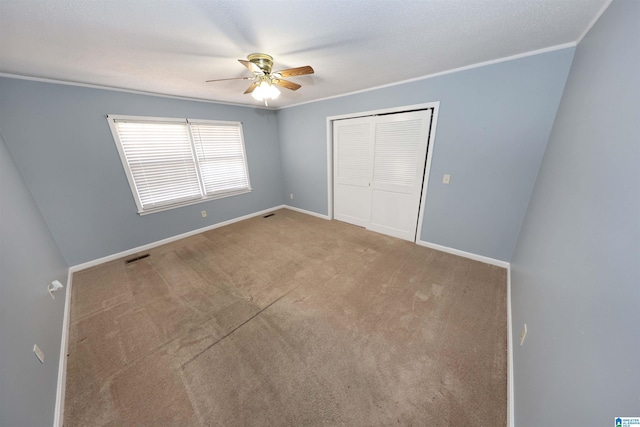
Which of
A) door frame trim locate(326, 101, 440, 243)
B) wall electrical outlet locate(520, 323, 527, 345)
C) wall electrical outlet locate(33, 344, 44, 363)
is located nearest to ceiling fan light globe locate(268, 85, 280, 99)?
door frame trim locate(326, 101, 440, 243)

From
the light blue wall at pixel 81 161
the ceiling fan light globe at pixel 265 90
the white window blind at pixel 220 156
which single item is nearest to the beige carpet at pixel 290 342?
the light blue wall at pixel 81 161

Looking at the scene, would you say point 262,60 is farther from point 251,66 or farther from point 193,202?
point 193,202

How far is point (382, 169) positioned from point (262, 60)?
7.32 ft

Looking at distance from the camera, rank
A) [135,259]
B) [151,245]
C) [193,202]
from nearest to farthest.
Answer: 1. [135,259]
2. [151,245]
3. [193,202]

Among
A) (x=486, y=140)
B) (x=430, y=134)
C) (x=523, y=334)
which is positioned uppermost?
(x=430, y=134)

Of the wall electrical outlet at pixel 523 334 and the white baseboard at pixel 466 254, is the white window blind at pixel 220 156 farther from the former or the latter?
the wall electrical outlet at pixel 523 334

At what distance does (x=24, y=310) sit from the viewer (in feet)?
4.20

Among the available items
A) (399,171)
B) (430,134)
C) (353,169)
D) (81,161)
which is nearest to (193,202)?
(81,161)

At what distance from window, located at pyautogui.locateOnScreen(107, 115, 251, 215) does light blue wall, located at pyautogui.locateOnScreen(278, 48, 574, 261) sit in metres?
2.46

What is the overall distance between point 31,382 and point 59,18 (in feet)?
7.03

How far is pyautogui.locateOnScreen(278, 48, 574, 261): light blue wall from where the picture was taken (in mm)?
1995

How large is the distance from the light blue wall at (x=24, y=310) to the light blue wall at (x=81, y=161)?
246mm

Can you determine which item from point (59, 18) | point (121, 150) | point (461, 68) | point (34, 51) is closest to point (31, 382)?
point (59, 18)

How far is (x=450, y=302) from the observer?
2.02 m
